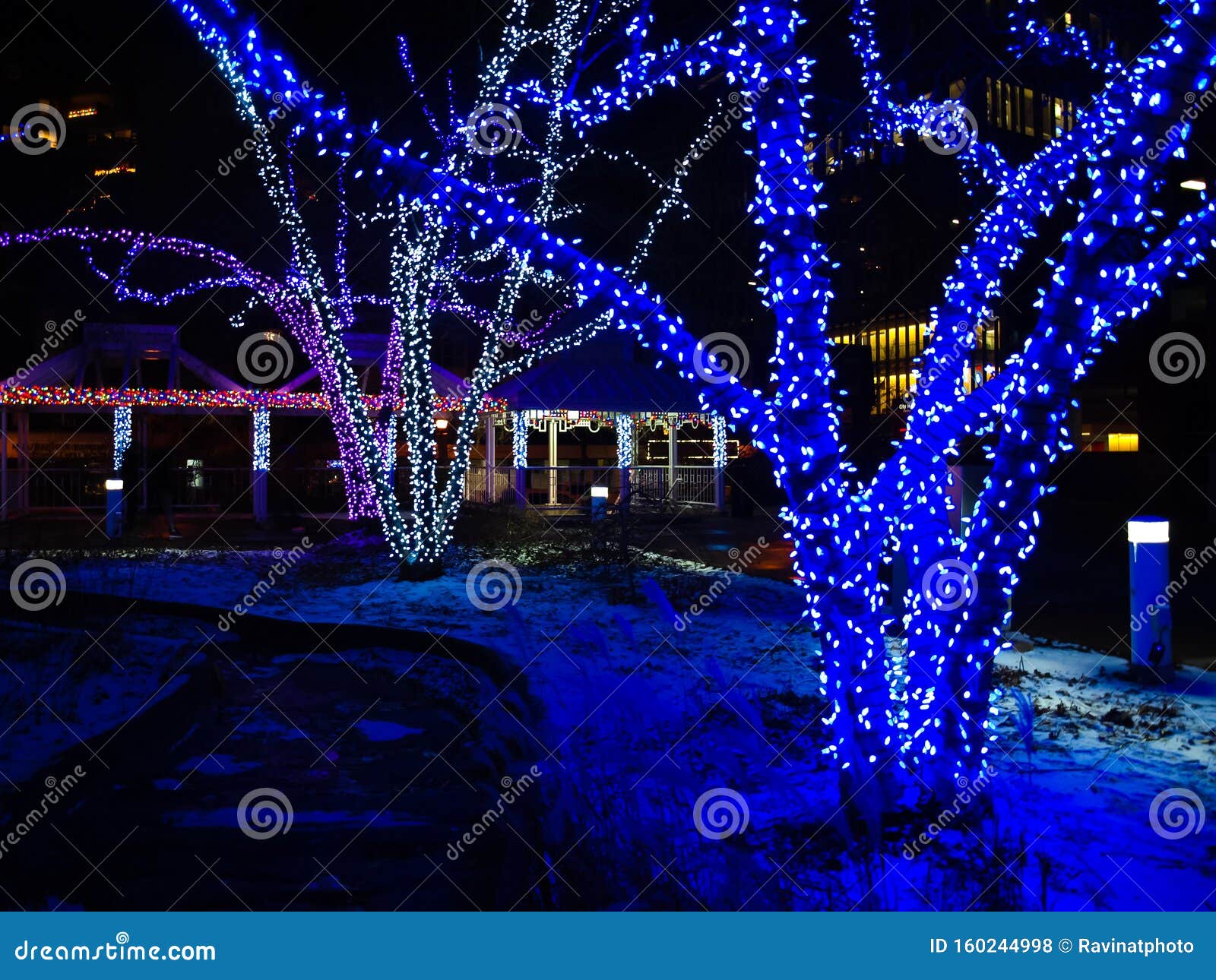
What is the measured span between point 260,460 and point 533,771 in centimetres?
1745

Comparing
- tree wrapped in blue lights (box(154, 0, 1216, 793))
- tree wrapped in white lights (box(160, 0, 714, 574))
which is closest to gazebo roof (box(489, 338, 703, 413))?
tree wrapped in white lights (box(160, 0, 714, 574))

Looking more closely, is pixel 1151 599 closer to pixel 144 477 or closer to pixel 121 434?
pixel 144 477

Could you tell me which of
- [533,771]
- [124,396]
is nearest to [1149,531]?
[533,771]

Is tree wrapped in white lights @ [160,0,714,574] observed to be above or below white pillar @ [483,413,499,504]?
above

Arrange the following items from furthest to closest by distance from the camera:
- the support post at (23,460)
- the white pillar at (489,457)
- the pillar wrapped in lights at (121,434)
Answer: the white pillar at (489,457) < the support post at (23,460) < the pillar wrapped in lights at (121,434)

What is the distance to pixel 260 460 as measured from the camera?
70.0 feet

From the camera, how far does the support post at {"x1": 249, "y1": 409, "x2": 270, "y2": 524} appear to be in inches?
836

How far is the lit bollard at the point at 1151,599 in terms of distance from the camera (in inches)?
273

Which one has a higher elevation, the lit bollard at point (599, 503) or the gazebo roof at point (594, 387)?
the gazebo roof at point (594, 387)

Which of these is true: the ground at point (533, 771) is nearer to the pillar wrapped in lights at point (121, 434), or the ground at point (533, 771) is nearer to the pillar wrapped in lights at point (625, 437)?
the pillar wrapped in lights at point (121, 434)

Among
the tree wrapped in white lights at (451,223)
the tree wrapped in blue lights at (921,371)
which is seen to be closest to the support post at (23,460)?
the tree wrapped in white lights at (451,223)

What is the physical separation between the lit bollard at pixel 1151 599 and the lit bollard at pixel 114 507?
52.0 ft

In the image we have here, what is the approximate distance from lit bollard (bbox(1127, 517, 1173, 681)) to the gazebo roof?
15582mm

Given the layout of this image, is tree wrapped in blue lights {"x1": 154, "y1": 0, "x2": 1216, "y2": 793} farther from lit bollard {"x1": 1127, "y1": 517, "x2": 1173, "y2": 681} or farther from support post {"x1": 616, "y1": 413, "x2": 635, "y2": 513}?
support post {"x1": 616, "y1": 413, "x2": 635, "y2": 513}
